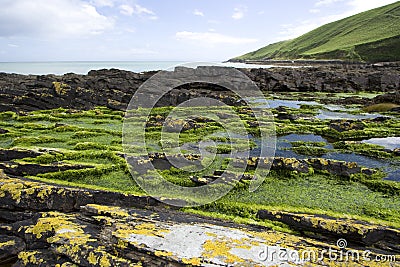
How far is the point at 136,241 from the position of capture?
8977 mm

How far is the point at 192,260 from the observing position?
8.10m

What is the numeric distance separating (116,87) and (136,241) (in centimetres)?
5589

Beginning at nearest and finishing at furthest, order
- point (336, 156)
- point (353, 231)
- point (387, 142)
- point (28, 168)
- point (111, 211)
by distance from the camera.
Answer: point (353, 231), point (111, 211), point (28, 168), point (336, 156), point (387, 142)

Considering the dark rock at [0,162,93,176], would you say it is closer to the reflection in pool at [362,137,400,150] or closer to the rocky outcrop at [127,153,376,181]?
the rocky outcrop at [127,153,376,181]

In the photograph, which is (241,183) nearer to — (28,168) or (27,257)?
(27,257)

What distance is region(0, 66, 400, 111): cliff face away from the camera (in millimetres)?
50688

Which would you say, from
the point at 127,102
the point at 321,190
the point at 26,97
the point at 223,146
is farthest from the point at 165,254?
the point at 26,97

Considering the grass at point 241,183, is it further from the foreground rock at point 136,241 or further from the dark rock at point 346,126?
the foreground rock at point 136,241

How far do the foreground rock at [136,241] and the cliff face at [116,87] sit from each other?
1603 inches

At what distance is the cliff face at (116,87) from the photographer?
5069 cm

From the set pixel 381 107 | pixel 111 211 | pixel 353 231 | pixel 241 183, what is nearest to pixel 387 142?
pixel 241 183

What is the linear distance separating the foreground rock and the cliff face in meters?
40.7

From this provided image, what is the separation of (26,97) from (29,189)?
45122 millimetres

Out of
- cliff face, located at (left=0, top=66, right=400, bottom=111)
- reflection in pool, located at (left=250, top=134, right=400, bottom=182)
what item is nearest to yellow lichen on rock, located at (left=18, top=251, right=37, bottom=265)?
reflection in pool, located at (left=250, top=134, right=400, bottom=182)
